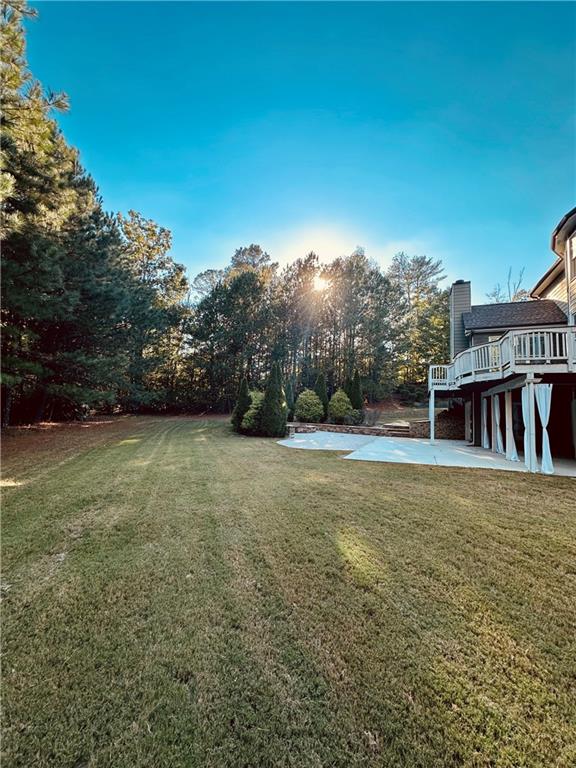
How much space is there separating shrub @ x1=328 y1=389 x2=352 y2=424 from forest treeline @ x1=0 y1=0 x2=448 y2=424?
777 cm

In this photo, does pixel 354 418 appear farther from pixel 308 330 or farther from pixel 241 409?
pixel 308 330

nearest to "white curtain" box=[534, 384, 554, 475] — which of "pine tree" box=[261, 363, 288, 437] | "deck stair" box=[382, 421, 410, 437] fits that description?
"deck stair" box=[382, 421, 410, 437]

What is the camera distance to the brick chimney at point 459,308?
43.9ft

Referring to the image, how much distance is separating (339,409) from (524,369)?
9357mm

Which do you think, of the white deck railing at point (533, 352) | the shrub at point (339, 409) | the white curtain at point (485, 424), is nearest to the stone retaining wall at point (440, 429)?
the shrub at point (339, 409)

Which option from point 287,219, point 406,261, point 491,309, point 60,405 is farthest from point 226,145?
point 406,261

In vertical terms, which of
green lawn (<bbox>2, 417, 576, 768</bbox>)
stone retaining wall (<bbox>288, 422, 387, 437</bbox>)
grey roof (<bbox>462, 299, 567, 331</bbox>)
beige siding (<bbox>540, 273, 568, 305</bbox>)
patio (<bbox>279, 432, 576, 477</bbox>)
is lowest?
green lawn (<bbox>2, 417, 576, 768</bbox>)

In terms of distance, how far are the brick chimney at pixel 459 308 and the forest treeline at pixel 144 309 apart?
35.0 ft

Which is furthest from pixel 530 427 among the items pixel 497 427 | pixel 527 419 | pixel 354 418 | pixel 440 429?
pixel 354 418

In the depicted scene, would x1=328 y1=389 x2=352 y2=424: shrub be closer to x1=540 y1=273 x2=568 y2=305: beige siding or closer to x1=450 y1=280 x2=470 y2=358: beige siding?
x1=450 y1=280 x2=470 y2=358: beige siding

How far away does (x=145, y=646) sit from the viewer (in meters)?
1.98

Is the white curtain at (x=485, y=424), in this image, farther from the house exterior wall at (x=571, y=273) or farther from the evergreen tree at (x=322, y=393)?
the evergreen tree at (x=322, y=393)

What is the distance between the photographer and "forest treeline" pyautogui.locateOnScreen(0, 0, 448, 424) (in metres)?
6.97

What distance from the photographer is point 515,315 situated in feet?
38.5
